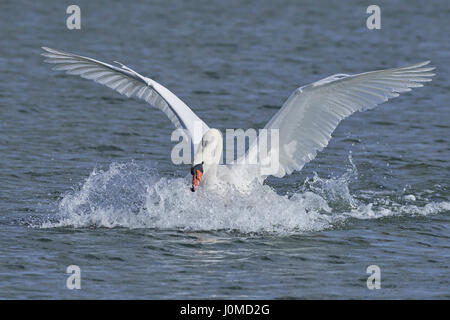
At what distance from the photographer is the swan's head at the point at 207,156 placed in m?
13.1

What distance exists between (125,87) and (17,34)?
14.4 meters

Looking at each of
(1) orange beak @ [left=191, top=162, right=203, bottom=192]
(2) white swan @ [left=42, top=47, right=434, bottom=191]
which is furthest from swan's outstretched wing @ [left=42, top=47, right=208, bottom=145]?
(1) orange beak @ [left=191, top=162, right=203, bottom=192]

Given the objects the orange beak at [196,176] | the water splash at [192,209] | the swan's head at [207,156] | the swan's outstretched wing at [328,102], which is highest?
the swan's outstretched wing at [328,102]

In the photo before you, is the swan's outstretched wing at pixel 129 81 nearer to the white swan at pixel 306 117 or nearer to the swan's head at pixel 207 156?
the white swan at pixel 306 117

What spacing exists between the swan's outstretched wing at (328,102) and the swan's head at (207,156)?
725 mm

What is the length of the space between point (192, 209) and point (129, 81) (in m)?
2.64

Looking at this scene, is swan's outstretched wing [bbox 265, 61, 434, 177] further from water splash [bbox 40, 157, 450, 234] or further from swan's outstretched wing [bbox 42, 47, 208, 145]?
swan's outstretched wing [bbox 42, 47, 208, 145]

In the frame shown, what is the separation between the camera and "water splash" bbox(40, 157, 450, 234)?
13477 mm

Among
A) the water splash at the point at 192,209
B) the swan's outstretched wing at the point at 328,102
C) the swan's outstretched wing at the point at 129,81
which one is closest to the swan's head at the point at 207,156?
A: the water splash at the point at 192,209

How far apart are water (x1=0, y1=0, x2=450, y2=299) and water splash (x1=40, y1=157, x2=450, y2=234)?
2 cm
